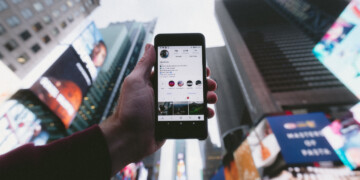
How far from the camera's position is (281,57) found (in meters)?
56.7

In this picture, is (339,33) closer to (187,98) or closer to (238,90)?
(187,98)

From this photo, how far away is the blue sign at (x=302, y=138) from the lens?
10.5m

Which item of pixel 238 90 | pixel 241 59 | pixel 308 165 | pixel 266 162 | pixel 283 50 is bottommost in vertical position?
pixel 238 90

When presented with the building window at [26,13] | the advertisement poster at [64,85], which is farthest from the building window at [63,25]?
the advertisement poster at [64,85]

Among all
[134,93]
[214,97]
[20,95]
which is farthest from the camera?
[20,95]

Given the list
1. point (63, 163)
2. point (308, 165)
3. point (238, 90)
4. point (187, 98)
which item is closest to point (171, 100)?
point (187, 98)

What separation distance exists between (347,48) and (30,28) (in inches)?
1526

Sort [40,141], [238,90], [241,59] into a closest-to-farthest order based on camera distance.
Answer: [40,141] → [241,59] → [238,90]

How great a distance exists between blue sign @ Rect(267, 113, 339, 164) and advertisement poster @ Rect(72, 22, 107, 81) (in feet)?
77.9

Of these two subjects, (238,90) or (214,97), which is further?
(238,90)

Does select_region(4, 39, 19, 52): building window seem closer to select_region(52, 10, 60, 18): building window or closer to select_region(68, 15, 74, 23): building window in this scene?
select_region(52, 10, 60, 18): building window

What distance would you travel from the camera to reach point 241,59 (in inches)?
1770

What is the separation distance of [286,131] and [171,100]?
1375 centimetres

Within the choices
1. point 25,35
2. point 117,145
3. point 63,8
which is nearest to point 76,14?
point 63,8
